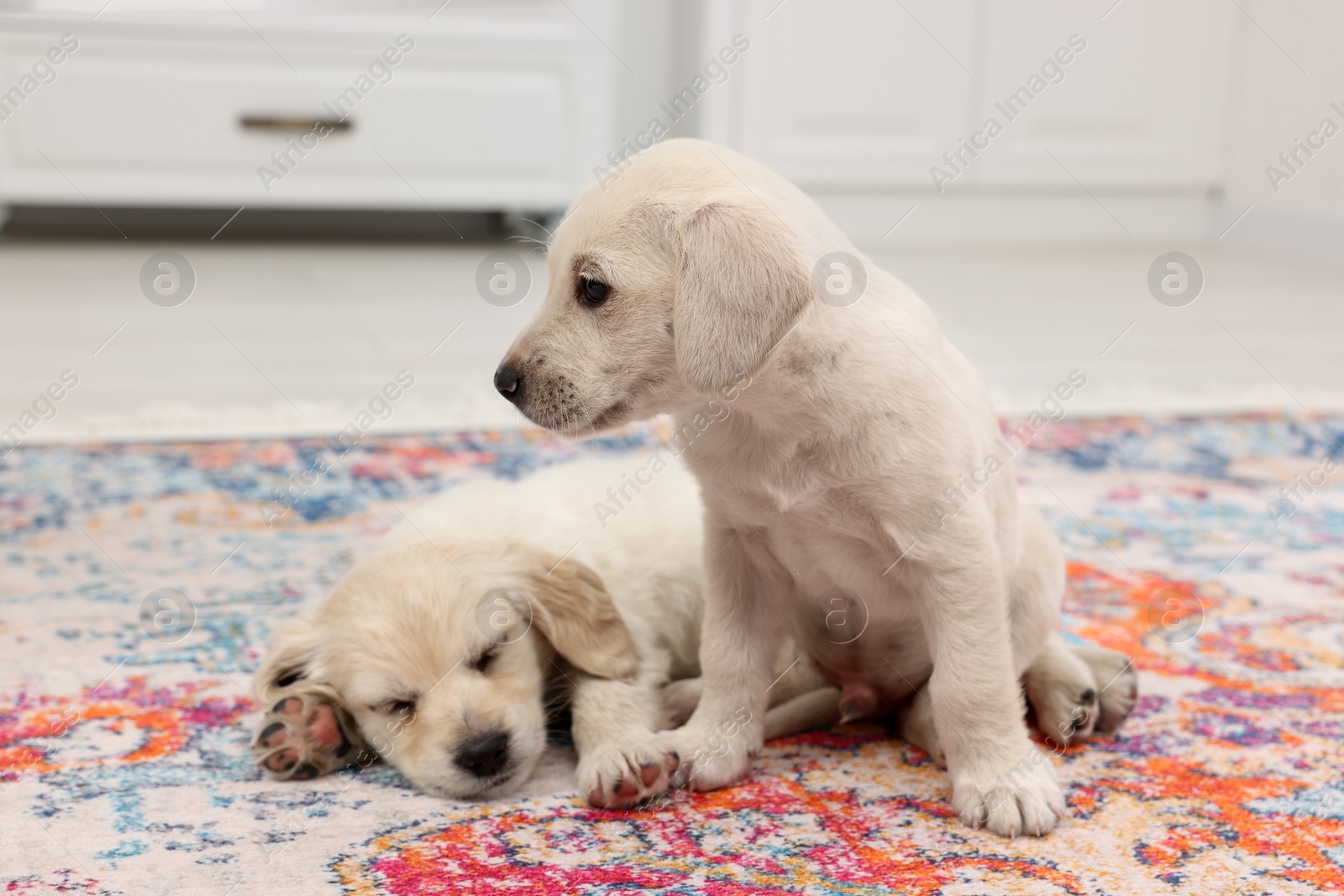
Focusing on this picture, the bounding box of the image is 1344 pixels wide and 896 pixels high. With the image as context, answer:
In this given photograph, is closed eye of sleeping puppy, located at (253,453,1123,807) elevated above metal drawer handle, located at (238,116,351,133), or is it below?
below

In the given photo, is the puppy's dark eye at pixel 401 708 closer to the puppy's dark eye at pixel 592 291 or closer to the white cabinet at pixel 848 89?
the puppy's dark eye at pixel 592 291

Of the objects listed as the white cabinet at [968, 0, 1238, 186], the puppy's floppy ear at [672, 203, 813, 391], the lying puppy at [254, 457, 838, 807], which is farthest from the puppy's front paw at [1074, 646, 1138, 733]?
the white cabinet at [968, 0, 1238, 186]

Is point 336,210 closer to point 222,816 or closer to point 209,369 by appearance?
point 209,369

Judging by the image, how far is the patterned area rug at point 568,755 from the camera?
1.38 metres

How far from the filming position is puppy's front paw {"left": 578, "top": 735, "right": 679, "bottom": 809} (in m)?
1.53

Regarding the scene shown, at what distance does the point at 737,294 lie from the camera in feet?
4.45

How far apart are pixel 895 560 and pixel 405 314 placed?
330 centimetres

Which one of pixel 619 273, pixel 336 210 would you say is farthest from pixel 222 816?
pixel 336 210

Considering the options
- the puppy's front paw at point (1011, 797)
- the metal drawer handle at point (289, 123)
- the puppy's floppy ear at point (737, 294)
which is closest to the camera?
the puppy's floppy ear at point (737, 294)

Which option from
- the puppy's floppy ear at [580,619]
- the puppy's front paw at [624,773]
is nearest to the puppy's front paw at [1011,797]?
the puppy's front paw at [624,773]

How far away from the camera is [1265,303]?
16.6ft

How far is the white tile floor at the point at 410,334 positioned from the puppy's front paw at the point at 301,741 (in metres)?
1.59

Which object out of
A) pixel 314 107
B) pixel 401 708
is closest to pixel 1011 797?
pixel 401 708

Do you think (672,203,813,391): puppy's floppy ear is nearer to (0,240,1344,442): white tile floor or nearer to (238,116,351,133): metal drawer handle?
(0,240,1344,442): white tile floor
